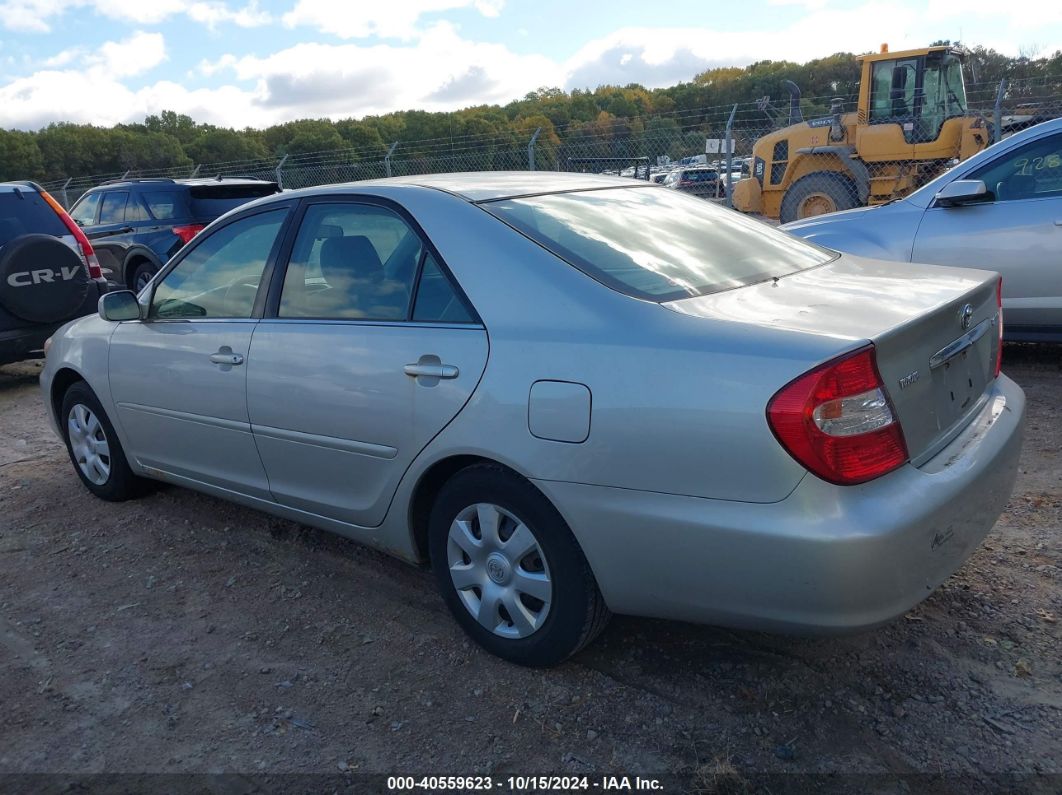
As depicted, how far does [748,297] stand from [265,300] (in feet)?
6.42

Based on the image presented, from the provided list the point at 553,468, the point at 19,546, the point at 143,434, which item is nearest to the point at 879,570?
the point at 553,468

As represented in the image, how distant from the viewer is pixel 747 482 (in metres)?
2.31

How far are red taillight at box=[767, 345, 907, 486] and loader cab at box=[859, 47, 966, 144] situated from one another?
39.8 feet

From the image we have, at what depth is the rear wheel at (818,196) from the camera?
1318 centimetres

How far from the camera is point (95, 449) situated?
473 centimetres

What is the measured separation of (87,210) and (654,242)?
11333mm

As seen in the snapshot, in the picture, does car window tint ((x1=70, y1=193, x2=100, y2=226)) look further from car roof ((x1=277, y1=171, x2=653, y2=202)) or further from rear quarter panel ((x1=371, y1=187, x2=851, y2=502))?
rear quarter panel ((x1=371, y1=187, x2=851, y2=502))

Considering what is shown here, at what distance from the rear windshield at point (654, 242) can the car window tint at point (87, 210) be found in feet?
34.7

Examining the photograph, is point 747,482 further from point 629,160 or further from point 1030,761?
point 629,160

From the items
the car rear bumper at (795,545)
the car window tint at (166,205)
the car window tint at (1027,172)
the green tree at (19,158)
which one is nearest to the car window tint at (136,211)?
the car window tint at (166,205)

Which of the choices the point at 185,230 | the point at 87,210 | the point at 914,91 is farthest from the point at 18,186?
the point at 914,91

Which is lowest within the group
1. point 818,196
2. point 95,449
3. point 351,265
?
point 95,449

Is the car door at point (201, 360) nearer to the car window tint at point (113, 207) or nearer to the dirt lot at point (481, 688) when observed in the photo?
the dirt lot at point (481, 688)

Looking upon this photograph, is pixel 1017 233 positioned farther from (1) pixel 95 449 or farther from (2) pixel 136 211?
(2) pixel 136 211
